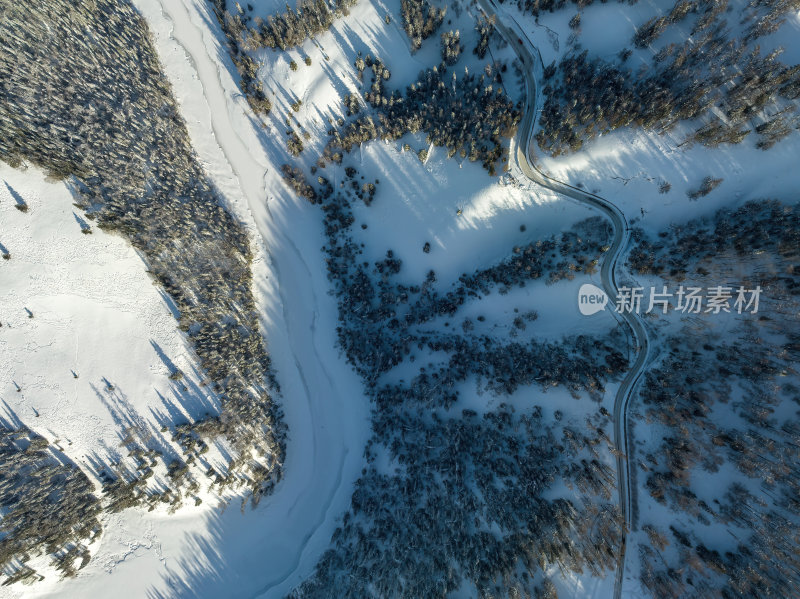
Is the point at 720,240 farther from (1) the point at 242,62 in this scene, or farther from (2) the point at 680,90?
(1) the point at 242,62

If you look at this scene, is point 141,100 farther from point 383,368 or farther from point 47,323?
point 383,368

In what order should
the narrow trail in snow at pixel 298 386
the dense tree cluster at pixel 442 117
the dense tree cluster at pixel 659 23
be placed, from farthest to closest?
the narrow trail in snow at pixel 298 386, the dense tree cluster at pixel 442 117, the dense tree cluster at pixel 659 23

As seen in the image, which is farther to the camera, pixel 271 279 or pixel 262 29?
pixel 271 279

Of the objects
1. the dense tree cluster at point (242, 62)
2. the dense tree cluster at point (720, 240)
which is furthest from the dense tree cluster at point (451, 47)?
the dense tree cluster at point (720, 240)

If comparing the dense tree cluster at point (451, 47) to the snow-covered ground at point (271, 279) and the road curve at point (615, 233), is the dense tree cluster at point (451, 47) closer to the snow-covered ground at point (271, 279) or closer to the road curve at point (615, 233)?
the snow-covered ground at point (271, 279)

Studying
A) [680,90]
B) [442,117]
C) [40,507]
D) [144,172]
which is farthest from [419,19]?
[40,507]

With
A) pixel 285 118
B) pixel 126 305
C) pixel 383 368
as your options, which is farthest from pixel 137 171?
pixel 383 368

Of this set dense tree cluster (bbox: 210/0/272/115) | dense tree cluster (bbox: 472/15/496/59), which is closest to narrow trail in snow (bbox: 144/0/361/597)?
dense tree cluster (bbox: 210/0/272/115)
